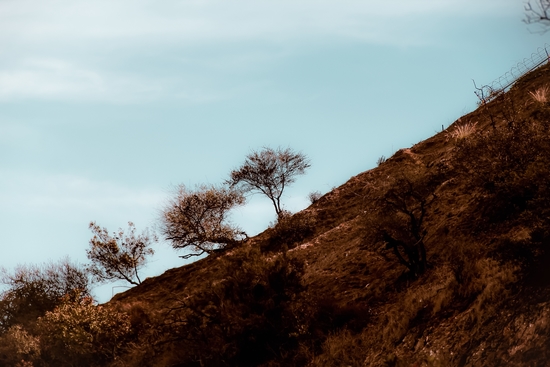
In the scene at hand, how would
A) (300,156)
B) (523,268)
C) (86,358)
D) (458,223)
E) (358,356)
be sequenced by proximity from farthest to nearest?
1. (300,156)
2. (86,358)
3. (458,223)
4. (358,356)
5. (523,268)

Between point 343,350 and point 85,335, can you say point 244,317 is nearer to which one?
point 343,350

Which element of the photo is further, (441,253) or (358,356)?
(441,253)

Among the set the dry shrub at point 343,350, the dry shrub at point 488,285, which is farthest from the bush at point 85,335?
the dry shrub at point 488,285

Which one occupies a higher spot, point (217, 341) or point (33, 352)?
point (33, 352)

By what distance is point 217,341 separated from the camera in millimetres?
17016

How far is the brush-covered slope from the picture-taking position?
11508 mm

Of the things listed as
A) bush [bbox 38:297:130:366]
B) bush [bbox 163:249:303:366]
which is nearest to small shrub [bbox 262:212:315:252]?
bush [bbox 38:297:130:366]

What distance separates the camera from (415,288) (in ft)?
51.0

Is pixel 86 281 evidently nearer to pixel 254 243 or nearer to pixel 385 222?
pixel 254 243

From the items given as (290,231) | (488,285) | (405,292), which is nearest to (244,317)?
(405,292)

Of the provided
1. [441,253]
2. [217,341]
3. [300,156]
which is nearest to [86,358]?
[217,341]

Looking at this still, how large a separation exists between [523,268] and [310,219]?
18.3 meters

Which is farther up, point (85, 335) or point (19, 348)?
point (19, 348)

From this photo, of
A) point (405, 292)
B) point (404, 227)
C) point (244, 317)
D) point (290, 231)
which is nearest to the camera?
point (405, 292)
